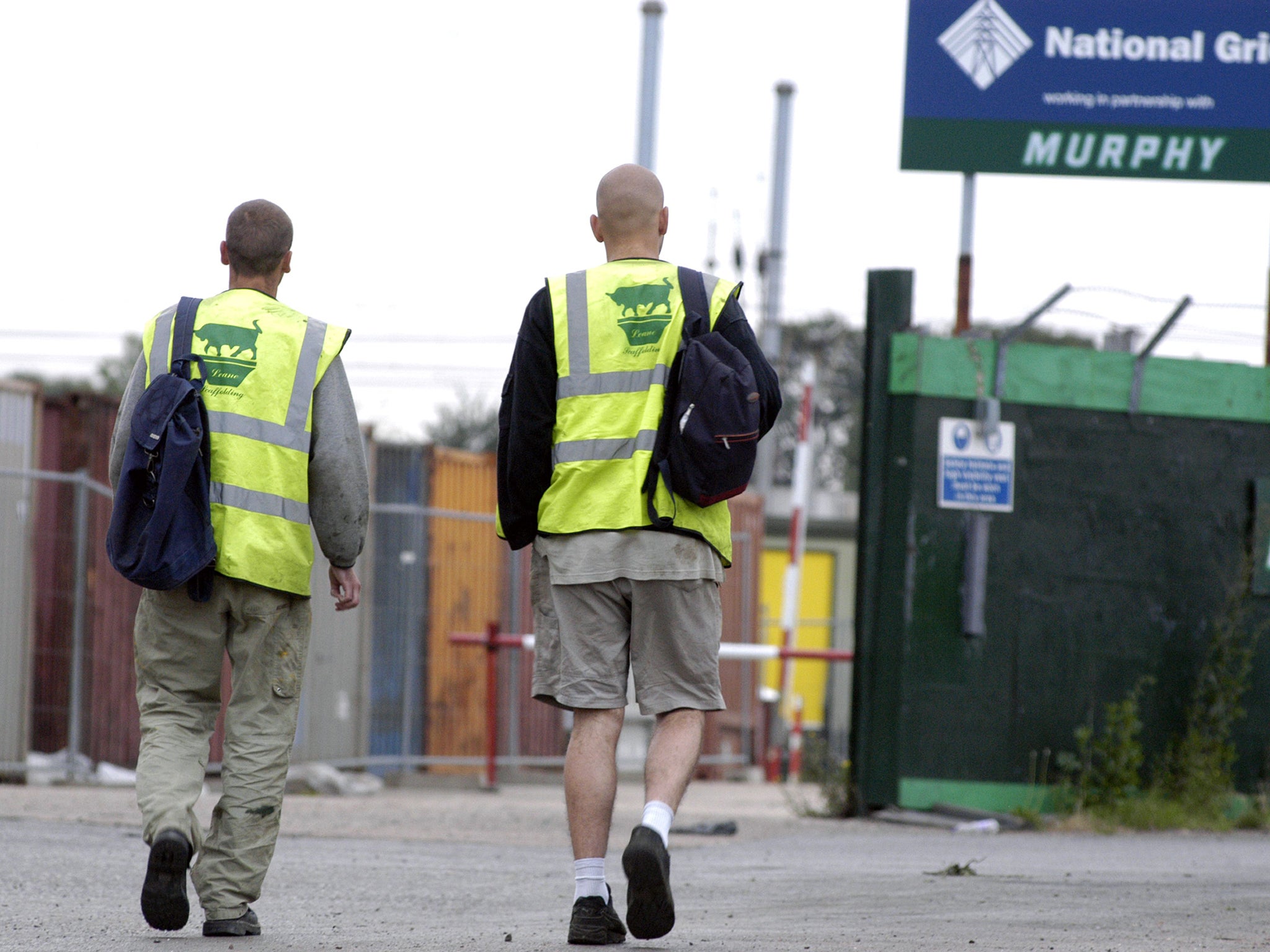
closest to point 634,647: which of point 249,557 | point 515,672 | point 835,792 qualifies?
point 249,557

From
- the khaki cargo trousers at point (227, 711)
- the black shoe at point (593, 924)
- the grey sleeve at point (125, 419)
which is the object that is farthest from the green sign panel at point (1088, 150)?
the black shoe at point (593, 924)

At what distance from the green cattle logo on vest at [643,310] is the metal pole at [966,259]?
532 cm

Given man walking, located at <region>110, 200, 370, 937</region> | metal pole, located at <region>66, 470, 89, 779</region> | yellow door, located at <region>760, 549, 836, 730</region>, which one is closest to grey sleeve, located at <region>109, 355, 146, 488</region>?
man walking, located at <region>110, 200, 370, 937</region>

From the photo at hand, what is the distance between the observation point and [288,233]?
15.3ft

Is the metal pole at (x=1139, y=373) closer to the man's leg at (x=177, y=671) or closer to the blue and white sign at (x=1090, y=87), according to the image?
the blue and white sign at (x=1090, y=87)

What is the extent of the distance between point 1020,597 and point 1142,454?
1031mm

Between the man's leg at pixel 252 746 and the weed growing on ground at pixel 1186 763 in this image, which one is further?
the weed growing on ground at pixel 1186 763

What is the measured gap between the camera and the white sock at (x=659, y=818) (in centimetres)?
397

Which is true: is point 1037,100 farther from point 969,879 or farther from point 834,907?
point 834,907

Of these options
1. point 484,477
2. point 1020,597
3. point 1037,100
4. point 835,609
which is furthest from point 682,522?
point 835,609

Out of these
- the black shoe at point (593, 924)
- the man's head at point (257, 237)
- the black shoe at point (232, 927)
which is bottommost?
the black shoe at point (232, 927)

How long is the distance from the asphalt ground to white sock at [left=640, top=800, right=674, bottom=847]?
0.29 metres

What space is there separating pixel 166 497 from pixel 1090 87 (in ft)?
21.8

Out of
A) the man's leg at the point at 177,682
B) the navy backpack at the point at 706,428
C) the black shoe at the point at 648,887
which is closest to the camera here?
the black shoe at the point at 648,887
